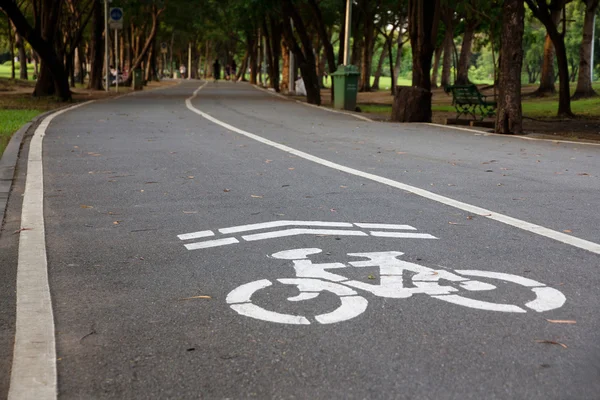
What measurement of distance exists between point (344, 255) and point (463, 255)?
77 cm

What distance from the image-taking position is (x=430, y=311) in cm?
446

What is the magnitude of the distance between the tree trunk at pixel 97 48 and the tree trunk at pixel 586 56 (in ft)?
66.0

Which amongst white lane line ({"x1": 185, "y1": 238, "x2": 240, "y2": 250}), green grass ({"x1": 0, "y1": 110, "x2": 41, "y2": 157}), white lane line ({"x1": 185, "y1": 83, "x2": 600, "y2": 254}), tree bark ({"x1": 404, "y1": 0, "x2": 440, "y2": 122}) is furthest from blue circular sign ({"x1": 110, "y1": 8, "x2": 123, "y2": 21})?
white lane line ({"x1": 185, "y1": 238, "x2": 240, "y2": 250})

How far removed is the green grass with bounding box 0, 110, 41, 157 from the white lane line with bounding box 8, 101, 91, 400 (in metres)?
6.00

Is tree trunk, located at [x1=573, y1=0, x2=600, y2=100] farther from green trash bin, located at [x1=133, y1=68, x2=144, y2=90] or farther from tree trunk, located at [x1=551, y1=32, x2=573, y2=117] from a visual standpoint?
green trash bin, located at [x1=133, y1=68, x2=144, y2=90]

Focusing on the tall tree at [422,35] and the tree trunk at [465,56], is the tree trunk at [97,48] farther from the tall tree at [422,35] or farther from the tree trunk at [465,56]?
the tall tree at [422,35]

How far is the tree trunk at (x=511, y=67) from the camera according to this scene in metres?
17.3

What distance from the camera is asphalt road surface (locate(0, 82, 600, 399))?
358cm

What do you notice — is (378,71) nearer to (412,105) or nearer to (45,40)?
(45,40)

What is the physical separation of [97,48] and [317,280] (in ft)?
119

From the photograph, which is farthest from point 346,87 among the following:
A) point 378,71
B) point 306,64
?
point 378,71

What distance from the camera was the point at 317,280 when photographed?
16.6ft

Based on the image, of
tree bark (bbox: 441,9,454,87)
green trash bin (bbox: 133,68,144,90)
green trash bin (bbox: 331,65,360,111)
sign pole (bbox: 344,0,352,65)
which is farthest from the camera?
green trash bin (bbox: 133,68,144,90)

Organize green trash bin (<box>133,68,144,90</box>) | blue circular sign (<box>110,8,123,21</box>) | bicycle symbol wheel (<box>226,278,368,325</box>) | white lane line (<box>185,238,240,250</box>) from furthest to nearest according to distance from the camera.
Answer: green trash bin (<box>133,68,144,90</box>), blue circular sign (<box>110,8,123,21</box>), white lane line (<box>185,238,240,250</box>), bicycle symbol wheel (<box>226,278,368,325</box>)
